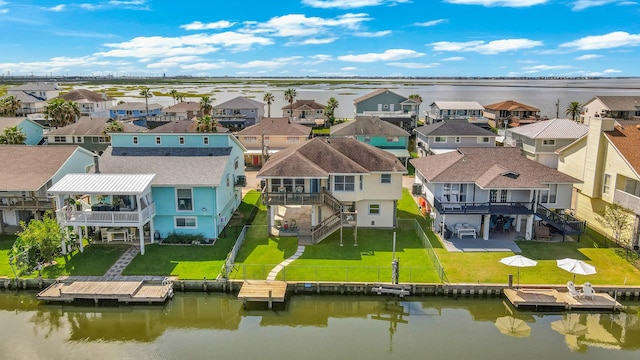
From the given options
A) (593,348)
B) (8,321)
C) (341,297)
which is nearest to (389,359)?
(341,297)

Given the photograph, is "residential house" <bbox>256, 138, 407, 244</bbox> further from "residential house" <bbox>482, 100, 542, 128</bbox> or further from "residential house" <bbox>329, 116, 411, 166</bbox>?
"residential house" <bbox>482, 100, 542, 128</bbox>

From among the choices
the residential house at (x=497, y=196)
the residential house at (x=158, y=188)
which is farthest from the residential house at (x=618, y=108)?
the residential house at (x=158, y=188)

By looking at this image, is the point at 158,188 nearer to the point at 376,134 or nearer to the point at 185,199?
the point at 185,199

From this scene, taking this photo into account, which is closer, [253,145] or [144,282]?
[144,282]

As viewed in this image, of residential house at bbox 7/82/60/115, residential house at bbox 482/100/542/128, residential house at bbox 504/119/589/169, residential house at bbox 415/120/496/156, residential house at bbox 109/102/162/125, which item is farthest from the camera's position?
residential house at bbox 7/82/60/115

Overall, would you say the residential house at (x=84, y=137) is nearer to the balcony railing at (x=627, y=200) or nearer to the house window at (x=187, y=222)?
the house window at (x=187, y=222)

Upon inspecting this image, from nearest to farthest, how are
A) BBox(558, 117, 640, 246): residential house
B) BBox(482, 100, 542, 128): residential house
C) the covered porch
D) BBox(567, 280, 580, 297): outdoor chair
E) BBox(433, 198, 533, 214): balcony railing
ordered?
BBox(567, 280, 580, 297): outdoor chair, the covered porch, BBox(558, 117, 640, 246): residential house, BBox(433, 198, 533, 214): balcony railing, BBox(482, 100, 542, 128): residential house

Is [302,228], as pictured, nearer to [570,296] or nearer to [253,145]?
[570,296]

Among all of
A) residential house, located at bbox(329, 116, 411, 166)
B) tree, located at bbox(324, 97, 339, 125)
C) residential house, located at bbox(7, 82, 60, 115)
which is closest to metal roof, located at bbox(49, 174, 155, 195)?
residential house, located at bbox(329, 116, 411, 166)
